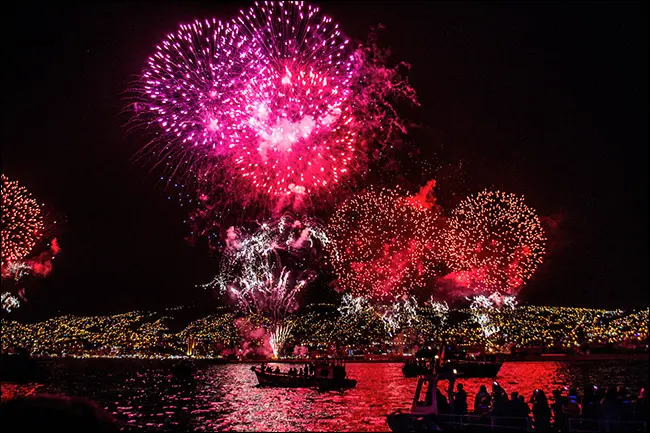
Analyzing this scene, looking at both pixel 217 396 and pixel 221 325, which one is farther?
pixel 221 325

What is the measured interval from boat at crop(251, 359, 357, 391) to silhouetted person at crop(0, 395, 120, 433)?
34.5 metres

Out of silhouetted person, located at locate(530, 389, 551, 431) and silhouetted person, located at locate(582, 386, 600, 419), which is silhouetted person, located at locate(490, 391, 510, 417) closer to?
silhouetted person, located at locate(530, 389, 551, 431)

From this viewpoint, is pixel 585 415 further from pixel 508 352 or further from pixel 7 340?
pixel 7 340

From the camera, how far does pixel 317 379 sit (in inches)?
2030

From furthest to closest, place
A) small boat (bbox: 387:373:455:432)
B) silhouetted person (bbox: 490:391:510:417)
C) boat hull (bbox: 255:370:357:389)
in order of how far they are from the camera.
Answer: boat hull (bbox: 255:370:357:389) → small boat (bbox: 387:373:455:432) → silhouetted person (bbox: 490:391:510:417)

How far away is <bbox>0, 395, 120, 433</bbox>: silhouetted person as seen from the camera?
15.8 m

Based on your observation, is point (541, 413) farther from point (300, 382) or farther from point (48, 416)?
point (300, 382)

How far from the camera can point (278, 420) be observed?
30.7 m

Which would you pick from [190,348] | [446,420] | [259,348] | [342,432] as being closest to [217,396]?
[342,432]

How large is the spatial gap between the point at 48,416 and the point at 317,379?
37250 mm

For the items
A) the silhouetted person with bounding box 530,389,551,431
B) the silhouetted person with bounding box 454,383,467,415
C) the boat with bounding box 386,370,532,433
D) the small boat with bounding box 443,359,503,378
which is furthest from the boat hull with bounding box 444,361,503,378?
the silhouetted person with bounding box 530,389,551,431

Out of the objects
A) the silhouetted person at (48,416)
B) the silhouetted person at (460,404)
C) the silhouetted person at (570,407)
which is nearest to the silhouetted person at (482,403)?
the silhouetted person at (460,404)

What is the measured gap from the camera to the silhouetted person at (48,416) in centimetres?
1584

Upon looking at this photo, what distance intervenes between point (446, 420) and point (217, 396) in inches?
1113
